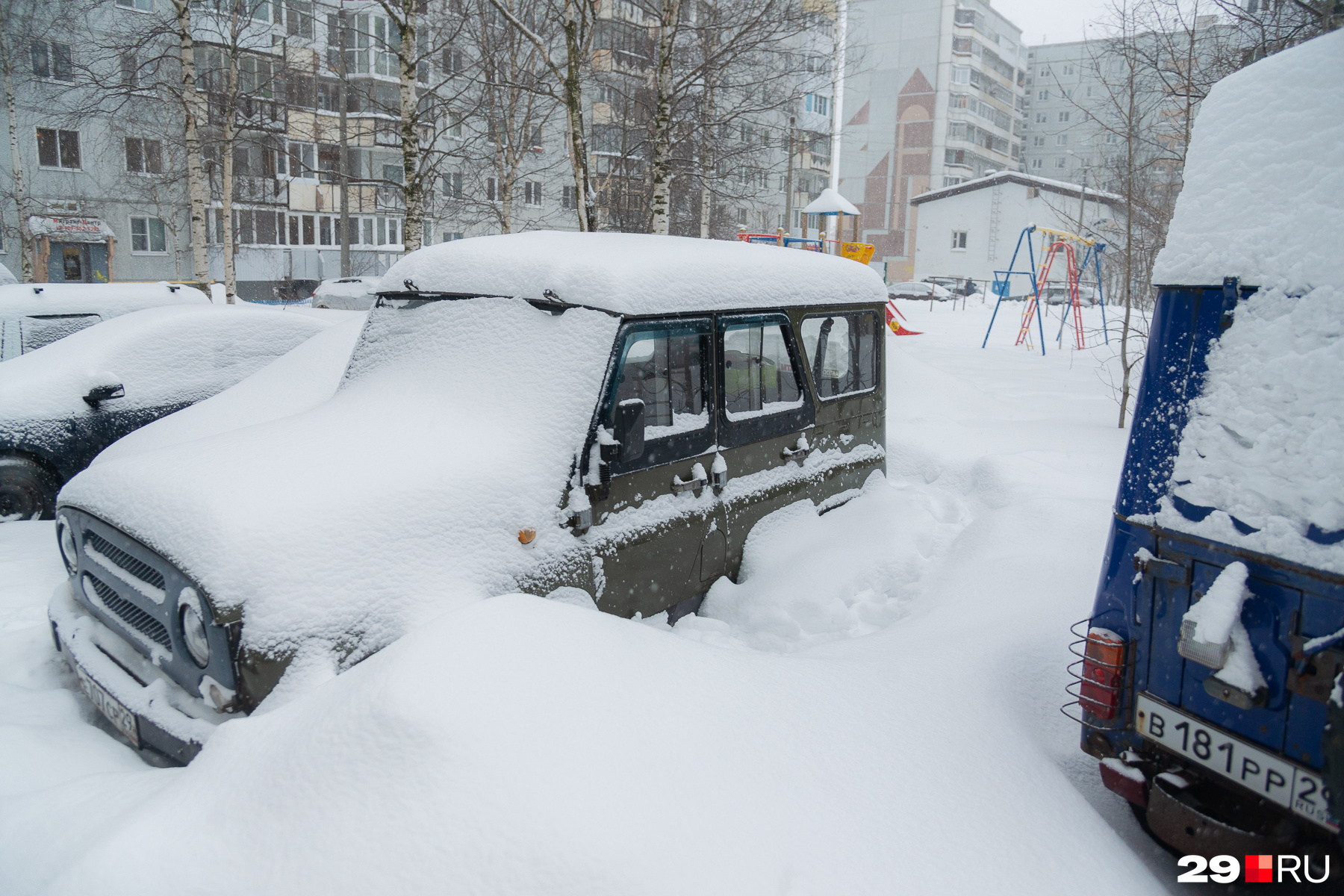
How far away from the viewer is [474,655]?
8.07 ft

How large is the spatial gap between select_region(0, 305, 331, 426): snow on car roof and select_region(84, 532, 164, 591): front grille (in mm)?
3665

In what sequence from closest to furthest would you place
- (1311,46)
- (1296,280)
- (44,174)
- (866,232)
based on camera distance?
(1296,280) → (1311,46) → (44,174) → (866,232)

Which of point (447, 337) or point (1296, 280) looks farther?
point (447, 337)

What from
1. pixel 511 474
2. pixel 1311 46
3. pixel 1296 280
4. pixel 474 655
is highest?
pixel 1311 46

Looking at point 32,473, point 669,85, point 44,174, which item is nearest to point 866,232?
point 44,174

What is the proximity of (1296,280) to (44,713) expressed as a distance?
4550 millimetres

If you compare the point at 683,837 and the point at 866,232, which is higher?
the point at 866,232

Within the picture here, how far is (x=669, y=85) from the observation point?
31.6 feet

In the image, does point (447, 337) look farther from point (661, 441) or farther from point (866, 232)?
point (866, 232)

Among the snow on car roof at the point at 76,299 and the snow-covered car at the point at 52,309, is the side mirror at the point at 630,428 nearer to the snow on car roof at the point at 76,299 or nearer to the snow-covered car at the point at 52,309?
the snow on car roof at the point at 76,299

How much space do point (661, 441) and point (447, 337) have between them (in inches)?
45.8

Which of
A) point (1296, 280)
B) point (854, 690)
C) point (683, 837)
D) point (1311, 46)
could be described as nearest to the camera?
point (683, 837)

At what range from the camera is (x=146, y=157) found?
3011cm

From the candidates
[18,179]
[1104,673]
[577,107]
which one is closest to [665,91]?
[577,107]
